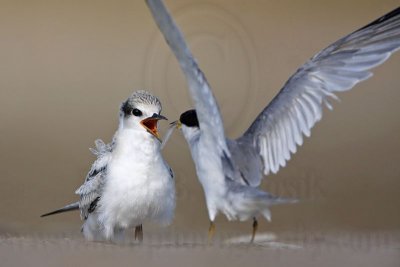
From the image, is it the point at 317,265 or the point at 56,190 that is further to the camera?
the point at 56,190

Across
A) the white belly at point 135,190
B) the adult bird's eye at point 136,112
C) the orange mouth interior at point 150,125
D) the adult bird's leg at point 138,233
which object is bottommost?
the adult bird's leg at point 138,233

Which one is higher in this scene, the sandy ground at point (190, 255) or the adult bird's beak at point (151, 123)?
the adult bird's beak at point (151, 123)

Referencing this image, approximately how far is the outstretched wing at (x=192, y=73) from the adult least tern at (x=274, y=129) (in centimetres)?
3

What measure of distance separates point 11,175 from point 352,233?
2.33m

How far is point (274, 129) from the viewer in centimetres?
556

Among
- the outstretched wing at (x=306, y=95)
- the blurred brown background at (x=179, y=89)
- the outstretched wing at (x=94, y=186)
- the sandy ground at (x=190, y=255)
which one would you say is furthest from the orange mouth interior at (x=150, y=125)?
the blurred brown background at (x=179, y=89)

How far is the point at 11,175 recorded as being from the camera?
8391mm

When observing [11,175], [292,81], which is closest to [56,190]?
[11,175]

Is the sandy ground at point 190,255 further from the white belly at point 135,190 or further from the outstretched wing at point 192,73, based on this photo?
the white belly at point 135,190

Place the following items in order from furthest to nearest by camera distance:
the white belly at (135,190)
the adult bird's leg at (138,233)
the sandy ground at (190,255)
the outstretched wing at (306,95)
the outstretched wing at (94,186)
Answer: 1. the adult bird's leg at (138,233)
2. the outstretched wing at (94,186)
3. the white belly at (135,190)
4. the outstretched wing at (306,95)
5. the sandy ground at (190,255)

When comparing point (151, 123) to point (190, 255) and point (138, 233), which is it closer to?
point (138, 233)

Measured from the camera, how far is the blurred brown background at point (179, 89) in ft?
26.9

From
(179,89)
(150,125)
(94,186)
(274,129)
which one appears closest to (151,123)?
(150,125)

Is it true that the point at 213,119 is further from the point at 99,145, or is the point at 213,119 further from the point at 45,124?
the point at 45,124
